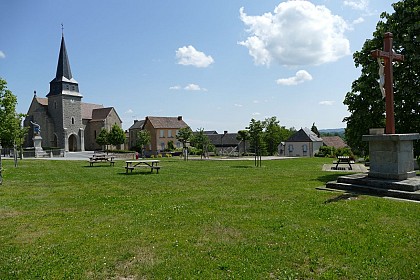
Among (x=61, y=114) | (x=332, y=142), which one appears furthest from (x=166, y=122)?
(x=332, y=142)

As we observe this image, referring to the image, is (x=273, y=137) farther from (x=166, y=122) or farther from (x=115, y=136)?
(x=115, y=136)

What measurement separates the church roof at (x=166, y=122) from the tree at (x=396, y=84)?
4872cm

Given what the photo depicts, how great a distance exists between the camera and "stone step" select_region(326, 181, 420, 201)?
8248mm

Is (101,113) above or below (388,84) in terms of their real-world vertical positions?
above

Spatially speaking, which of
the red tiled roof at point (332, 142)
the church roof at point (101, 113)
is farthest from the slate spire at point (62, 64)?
the red tiled roof at point (332, 142)

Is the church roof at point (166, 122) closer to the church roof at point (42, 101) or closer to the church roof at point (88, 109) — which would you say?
the church roof at point (88, 109)

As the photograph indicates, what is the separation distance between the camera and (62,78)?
57.3 metres

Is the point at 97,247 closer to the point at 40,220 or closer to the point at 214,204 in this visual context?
the point at 40,220

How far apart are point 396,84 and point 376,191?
6520mm

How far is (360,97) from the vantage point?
14320 mm

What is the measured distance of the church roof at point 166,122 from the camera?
61094 mm

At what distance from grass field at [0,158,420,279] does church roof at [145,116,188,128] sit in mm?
52139

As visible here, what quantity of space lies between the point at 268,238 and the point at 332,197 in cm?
408

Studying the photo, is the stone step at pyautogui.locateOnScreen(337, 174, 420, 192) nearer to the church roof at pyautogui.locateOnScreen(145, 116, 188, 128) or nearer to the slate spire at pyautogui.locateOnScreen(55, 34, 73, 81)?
the church roof at pyautogui.locateOnScreen(145, 116, 188, 128)
